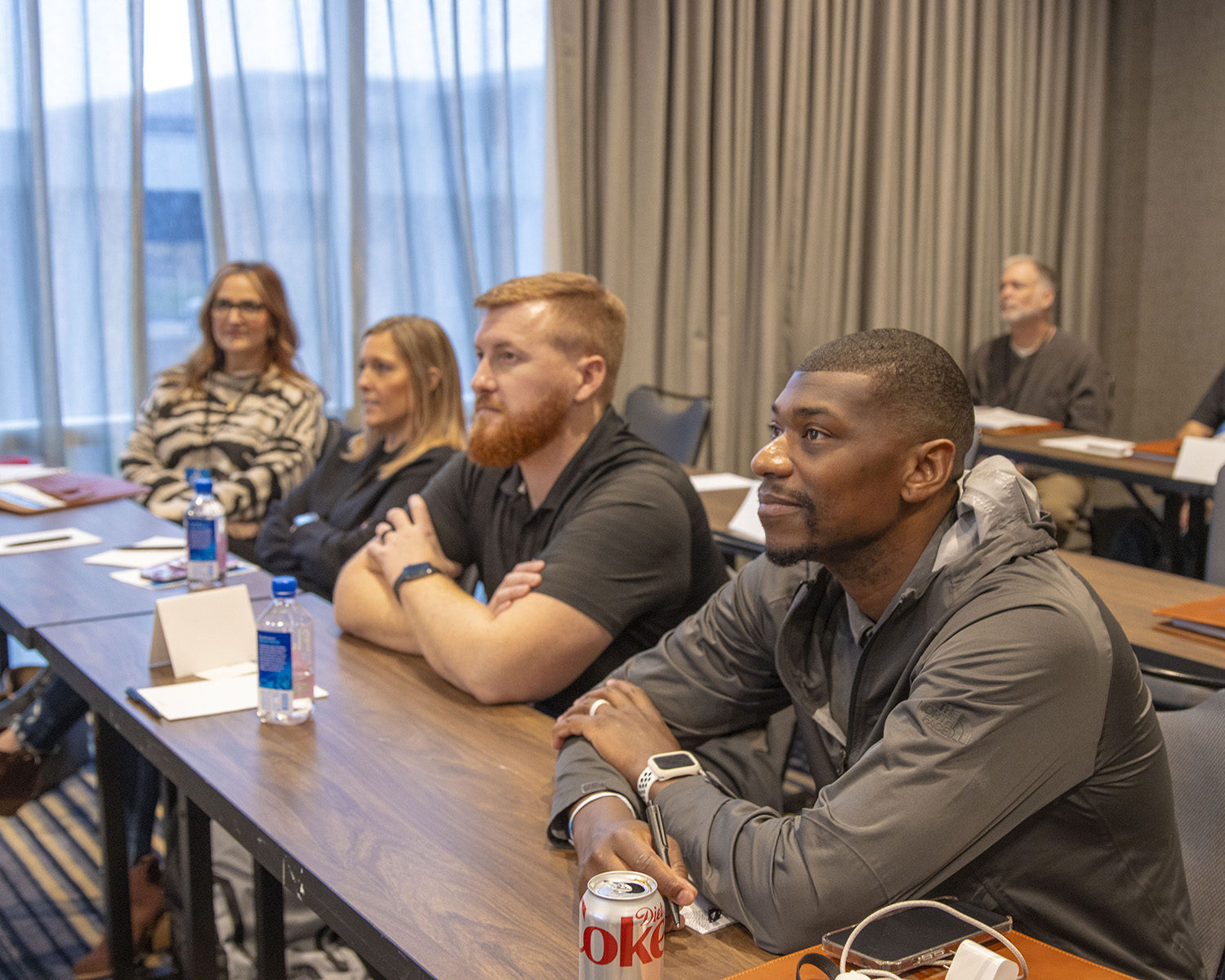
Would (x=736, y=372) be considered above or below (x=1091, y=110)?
below

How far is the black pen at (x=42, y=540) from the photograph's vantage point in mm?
2809

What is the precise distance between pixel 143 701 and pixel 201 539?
712 mm

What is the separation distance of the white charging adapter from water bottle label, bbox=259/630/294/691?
1026 millimetres

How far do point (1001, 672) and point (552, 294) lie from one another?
4.23 feet

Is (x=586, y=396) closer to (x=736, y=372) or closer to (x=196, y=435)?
(x=196, y=435)

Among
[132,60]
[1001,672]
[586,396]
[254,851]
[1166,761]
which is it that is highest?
[132,60]

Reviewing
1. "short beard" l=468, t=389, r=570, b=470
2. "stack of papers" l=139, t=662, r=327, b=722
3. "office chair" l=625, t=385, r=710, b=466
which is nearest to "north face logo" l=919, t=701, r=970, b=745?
"stack of papers" l=139, t=662, r=327, b=722

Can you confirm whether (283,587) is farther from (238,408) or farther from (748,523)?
(238,408)

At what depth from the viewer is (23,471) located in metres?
3.74

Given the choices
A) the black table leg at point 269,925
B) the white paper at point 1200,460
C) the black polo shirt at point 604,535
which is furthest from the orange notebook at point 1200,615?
the black table leg at point 269,925

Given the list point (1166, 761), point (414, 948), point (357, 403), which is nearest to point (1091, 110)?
point (357, 403)

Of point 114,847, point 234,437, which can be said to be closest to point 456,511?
point 114,847

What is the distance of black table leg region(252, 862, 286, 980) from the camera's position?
1.47 m

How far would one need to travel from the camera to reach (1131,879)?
3.90 feet
